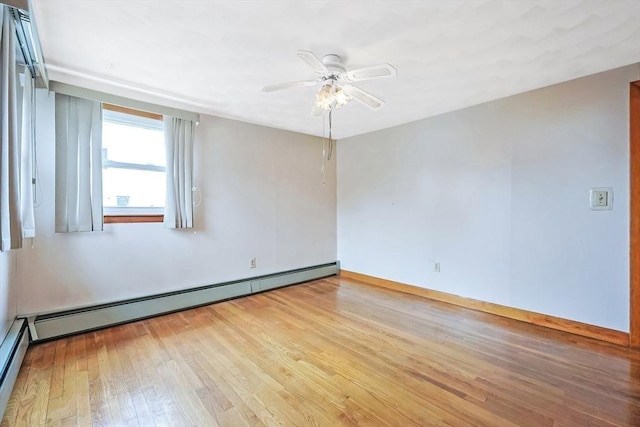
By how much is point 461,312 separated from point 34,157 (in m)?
4.21

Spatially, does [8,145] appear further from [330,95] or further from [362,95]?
[362,95]

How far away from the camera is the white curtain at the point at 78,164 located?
2.50 m

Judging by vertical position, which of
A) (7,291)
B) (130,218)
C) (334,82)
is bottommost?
(7,291)

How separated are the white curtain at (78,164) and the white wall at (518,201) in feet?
10.8

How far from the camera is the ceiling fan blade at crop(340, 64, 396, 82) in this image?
1.75 meters

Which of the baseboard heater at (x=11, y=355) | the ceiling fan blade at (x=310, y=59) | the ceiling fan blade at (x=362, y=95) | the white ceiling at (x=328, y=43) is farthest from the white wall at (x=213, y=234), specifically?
the ceiling fan blade at (x=310, y=59)

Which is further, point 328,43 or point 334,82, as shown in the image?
point 334,82

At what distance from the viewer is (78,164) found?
8.38 ft

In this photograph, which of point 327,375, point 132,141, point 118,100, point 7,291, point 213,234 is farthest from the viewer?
point 213,234

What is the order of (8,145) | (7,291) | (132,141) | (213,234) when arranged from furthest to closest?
(213,234) → (132,141) → (7,291) → (8,145)

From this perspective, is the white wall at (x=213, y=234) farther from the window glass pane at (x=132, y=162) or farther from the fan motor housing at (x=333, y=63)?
the fan motor housing at (x=333, y=63)

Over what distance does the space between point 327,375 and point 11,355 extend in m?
2.03

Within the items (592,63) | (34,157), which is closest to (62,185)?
(34,157)

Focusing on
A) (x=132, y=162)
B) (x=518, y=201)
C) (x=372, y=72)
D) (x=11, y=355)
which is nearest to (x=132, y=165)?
(x=132, y=162)
